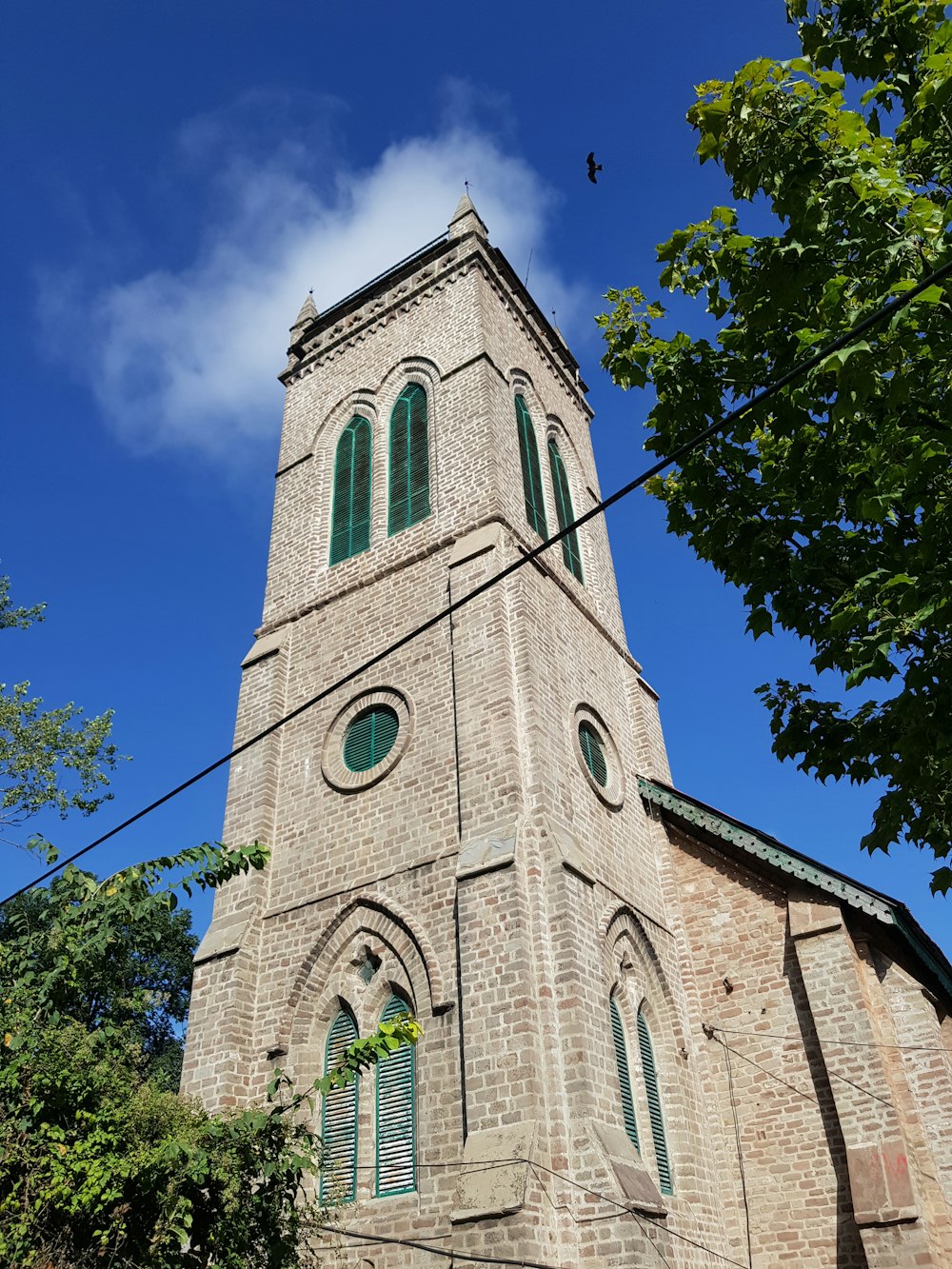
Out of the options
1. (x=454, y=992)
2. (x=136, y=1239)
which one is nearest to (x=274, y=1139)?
(x=136, y=1239)

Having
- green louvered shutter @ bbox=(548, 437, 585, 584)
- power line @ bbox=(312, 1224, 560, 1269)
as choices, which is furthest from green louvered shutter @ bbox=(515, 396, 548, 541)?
power line @ bbox=(312, 1224, 560, 1269)

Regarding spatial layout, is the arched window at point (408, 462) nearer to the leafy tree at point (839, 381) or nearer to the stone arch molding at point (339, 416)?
the stone arch molding at point (339, 416)

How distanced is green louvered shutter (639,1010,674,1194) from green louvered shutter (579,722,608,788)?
3.75 metres

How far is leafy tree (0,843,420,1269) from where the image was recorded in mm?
8570

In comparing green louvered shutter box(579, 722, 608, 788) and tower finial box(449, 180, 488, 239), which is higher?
tower finial box(449, 180, 488, 239)

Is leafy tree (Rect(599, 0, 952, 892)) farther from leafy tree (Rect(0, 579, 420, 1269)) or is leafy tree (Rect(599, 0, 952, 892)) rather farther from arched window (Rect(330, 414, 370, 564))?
arched window (Rect(330, 414, 370, 564))

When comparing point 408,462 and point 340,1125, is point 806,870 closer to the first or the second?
point 340,1125

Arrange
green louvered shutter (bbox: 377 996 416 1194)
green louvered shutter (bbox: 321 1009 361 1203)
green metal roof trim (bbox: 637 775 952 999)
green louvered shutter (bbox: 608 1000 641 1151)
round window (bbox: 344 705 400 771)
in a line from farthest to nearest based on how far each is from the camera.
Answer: round window (bbox: 344 705 400 771) < green metal roof trim (bbox: 637 775 952 999) < green louvered shutter (bbox: 608 1000 641 1151) < green louvered shutter (bbox: 321 1009 361 1203) < green louvered shutter (bbox: 377 996 416 1194)

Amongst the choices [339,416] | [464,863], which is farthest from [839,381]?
[339,416]

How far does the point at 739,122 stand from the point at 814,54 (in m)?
0.98

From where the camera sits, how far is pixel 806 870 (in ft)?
46.7

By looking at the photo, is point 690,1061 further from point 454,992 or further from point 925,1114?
point 454,992

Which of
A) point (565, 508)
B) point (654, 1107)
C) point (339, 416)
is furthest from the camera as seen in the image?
point (339, 416)

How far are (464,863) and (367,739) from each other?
3.71 metres
